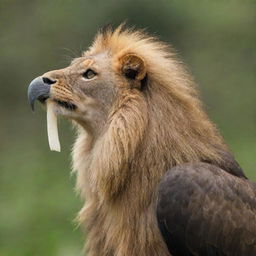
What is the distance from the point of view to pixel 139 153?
29.8ft

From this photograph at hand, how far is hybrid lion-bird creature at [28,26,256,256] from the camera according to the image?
8898 millimetres

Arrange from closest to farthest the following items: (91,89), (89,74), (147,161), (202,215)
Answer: (202,215), (147,161), (91,89), (89,74)

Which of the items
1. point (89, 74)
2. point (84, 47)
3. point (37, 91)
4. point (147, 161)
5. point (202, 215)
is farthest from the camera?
point (84, 47)

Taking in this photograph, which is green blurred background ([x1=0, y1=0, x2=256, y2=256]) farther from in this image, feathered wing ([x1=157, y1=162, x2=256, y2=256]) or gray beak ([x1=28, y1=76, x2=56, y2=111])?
feathered wing ([x1=157, y1=162, x2=256, y2=256])

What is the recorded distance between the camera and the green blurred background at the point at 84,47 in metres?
17.3

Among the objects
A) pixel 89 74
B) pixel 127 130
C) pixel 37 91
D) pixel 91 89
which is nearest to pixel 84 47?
pixel 89 74

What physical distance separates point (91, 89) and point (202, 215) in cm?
130

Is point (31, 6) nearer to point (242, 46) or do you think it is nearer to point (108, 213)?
point (242, 46)

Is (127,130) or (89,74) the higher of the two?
(89,74)

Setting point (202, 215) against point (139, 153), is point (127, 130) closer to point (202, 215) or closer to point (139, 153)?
point (139, 153)

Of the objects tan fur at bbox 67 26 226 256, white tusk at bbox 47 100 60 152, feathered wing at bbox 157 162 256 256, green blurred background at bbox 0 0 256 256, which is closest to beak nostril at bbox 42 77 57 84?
white tusk at bbox 47 100 60 152

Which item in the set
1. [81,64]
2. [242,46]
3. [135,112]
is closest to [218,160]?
[135,112]

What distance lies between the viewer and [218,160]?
361 inches

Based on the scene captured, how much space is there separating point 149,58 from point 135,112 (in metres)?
0.51
